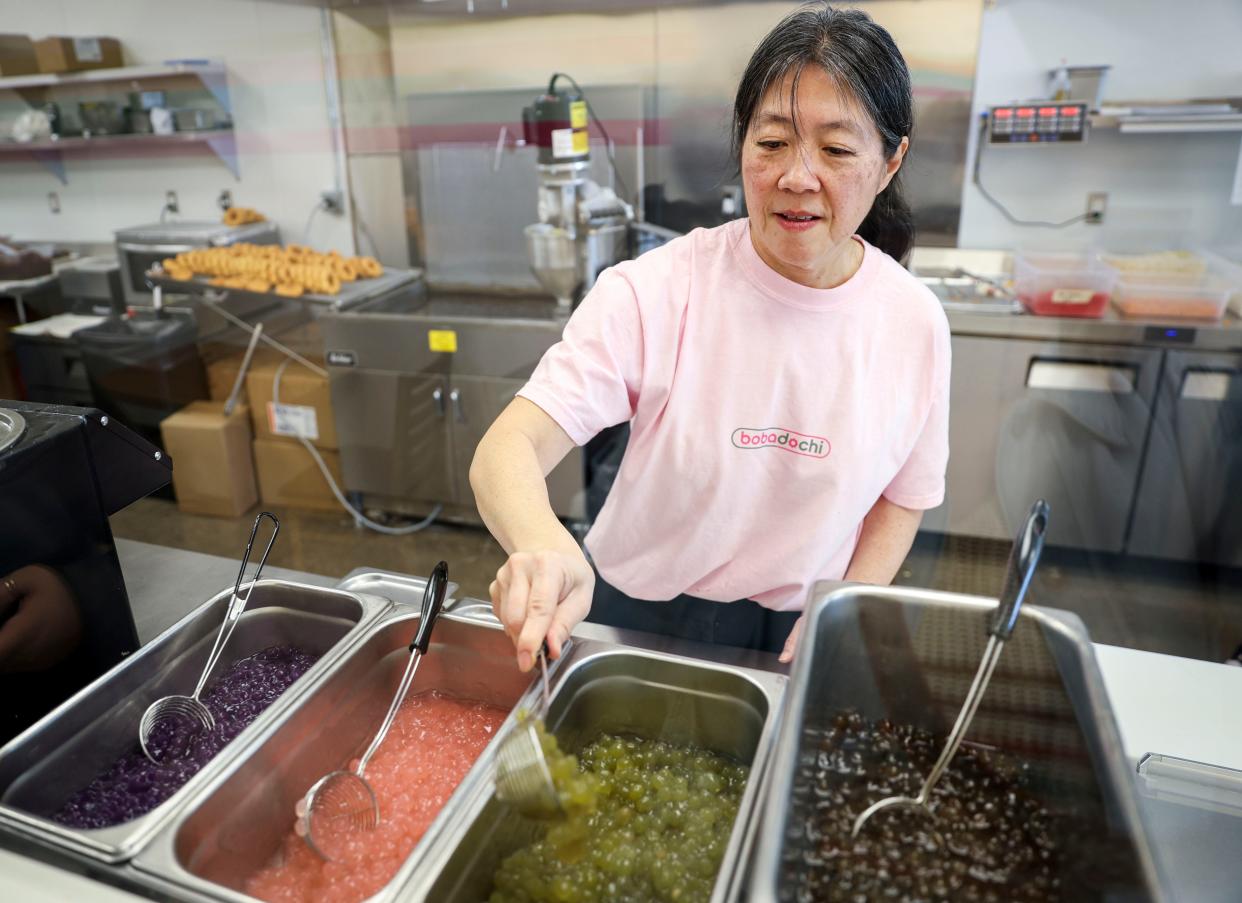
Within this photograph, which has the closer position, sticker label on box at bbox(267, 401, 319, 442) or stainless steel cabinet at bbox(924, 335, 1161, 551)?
stainless steel cabinet at bbox(924, 335, 1161, 551)

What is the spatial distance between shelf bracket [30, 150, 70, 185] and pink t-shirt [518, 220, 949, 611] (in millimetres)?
3138

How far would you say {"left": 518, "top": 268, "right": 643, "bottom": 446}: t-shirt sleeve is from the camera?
1197mm

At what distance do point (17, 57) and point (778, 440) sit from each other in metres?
3.01

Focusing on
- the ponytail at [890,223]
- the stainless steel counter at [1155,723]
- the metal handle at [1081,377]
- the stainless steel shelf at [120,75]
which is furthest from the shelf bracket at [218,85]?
the metal handle at [1081,377]

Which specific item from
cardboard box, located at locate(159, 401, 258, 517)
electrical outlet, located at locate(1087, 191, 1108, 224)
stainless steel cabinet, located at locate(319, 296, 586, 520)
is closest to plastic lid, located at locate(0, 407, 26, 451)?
cardboard box, located at locate(159, 401, 258, 517)

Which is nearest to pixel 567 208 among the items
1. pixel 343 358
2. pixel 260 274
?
pixel 343 358

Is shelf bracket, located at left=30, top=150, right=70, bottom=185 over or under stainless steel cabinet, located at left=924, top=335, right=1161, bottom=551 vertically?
over

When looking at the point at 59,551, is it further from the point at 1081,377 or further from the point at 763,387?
the point at 1081,377

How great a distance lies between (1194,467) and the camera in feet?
10.2

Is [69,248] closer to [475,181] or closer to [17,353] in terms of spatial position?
[17,353]

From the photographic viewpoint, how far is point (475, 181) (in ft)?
12.1

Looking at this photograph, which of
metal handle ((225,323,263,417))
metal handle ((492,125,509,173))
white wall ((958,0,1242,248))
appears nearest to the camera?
white wall ((958,0,1242,248))

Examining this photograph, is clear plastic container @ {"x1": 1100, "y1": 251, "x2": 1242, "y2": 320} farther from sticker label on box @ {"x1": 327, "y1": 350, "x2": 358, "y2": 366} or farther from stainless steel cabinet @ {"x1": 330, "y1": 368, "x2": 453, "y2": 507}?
sticker label on box @ {"x1": 327, "y1": 350, "x2": 358, "y2": 366}

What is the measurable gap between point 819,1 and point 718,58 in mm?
2622
